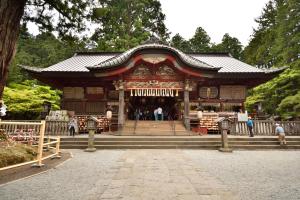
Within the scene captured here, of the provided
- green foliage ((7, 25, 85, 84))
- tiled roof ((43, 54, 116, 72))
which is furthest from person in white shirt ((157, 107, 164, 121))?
green foliage ((7, 25, 85, 84))

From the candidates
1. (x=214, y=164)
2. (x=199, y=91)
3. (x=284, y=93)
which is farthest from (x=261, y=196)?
(x=284, y=93)

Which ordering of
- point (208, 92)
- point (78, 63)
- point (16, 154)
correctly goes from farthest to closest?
point (78, 63)
point (208, 92)
point (16, 154)

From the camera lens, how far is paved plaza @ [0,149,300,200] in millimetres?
4742

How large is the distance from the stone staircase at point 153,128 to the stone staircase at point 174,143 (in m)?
2.00

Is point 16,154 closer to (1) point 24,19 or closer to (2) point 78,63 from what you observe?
(1) point 24,19

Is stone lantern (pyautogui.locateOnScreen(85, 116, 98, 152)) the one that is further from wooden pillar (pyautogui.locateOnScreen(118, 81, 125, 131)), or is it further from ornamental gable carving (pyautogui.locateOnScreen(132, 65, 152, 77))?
ornamental gable carving (pyautogui.locateOnScreen(132, 65, 152, 77))

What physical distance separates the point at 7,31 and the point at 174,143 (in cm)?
983

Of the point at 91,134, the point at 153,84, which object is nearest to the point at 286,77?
the point at 153,84

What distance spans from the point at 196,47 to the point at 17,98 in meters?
39.3

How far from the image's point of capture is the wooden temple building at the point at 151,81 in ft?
55.3

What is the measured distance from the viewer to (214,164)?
8414mm

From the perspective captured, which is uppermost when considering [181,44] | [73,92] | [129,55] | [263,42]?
[181,44]

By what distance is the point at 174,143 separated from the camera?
43.5ft

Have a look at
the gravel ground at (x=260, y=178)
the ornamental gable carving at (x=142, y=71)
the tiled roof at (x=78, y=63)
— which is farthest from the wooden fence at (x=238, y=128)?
the gravel ground at (x=260, y=178)
